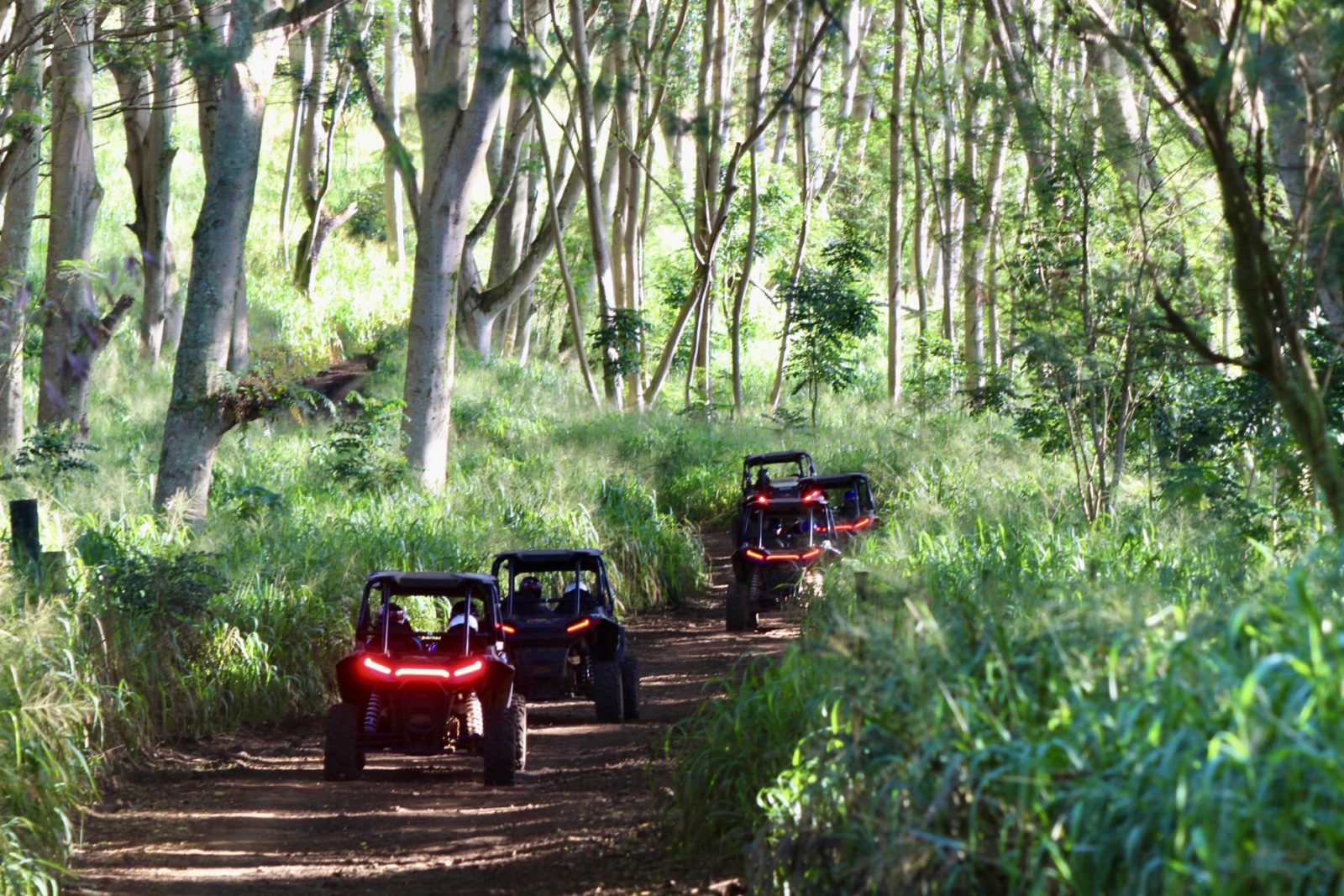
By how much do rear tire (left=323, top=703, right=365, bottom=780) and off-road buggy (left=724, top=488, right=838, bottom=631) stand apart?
5627mm

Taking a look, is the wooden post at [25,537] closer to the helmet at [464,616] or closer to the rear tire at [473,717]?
the helmet at [464,616]

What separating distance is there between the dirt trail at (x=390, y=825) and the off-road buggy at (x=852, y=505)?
4580 mm

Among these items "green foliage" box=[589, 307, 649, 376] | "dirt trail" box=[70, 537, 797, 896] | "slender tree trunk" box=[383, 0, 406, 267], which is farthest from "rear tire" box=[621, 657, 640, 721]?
"green foliage" box=[589, 307, 649, 376]

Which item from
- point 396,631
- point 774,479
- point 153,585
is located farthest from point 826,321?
point 153,585

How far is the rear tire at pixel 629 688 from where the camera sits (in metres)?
10.1

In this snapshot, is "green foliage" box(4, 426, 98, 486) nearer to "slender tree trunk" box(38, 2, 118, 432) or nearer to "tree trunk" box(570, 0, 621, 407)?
"slender tree trunk" box(38, 2, 118, 432)

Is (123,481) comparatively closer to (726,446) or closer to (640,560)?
(640,560)

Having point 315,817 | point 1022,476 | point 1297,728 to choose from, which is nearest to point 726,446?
point 1022,476

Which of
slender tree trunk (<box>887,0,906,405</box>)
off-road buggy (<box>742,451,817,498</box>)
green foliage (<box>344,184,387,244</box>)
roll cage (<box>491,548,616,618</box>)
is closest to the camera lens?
roll cage (<box>491,548,616,618</box>)

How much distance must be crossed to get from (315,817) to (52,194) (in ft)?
32.1

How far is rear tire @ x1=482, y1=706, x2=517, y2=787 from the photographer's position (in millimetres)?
8094

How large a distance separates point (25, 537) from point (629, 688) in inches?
161

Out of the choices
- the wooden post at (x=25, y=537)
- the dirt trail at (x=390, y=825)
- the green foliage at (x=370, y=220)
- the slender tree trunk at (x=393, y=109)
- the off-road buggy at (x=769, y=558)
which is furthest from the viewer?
the green foliage at (x=370, y=220)

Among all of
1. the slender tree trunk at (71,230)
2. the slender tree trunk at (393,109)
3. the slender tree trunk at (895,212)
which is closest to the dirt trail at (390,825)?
the slender tree trunk at (71,230)
